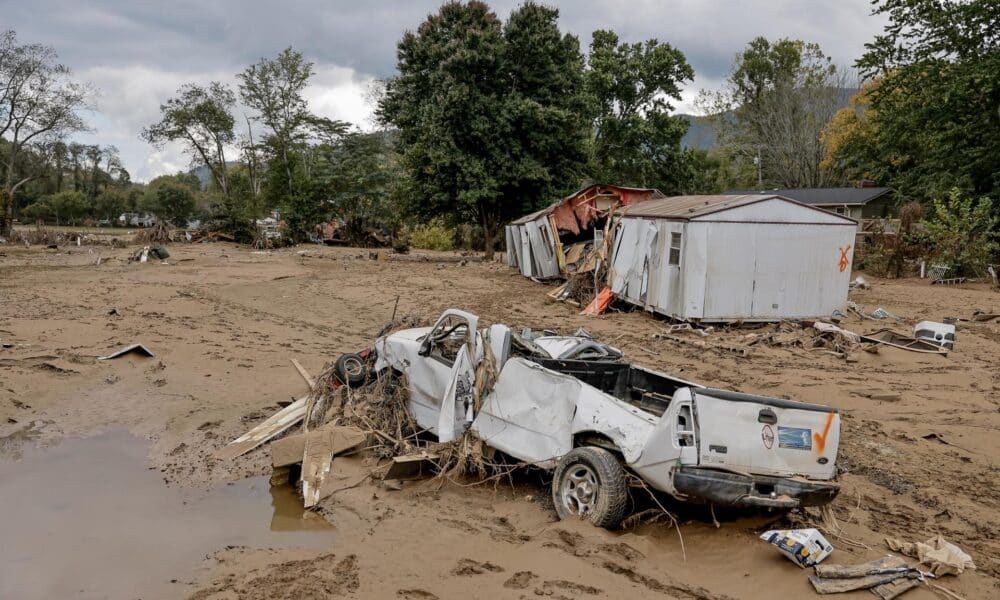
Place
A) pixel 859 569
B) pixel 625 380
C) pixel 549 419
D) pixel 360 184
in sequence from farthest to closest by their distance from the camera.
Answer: pixel 360 184 → pixel 625 380 → pixel 549 419 → pixel 859 569

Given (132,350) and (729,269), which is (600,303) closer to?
(729,269)

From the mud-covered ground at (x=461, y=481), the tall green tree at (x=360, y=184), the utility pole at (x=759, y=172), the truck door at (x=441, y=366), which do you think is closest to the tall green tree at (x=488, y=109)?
the tall green tree at (x=360, y=184)

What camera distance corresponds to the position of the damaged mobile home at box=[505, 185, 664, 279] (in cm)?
2248

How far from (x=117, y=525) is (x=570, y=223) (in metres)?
19.0

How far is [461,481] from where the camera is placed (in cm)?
627

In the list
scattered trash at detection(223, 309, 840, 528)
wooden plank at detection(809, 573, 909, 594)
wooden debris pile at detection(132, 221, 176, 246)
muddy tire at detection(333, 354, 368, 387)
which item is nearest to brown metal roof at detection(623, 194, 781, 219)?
scattered trash at detection(223, 309, 840, 528)

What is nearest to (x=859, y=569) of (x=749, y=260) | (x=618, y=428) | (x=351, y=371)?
(x=618, y=428)

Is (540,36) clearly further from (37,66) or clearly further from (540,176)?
(37,66)

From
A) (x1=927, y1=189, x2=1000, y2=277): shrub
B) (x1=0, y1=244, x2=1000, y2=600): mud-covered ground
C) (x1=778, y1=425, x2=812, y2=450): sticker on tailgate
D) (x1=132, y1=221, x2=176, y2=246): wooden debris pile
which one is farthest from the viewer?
(x1=132, y1=221, x2=176, y2=246): wooden debris pile

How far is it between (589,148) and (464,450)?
88.1ft

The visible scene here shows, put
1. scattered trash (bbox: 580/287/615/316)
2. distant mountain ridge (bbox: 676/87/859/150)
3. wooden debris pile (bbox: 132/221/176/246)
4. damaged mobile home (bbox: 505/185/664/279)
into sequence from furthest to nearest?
distant mountain ridge (bbox: 676/87/859/150)
wooden debris pile (bbox: 132/221/176/246)
damaged mobile home (bbox: 505/185/664/279)
scattered trash (bbox: 580/287/615/316)

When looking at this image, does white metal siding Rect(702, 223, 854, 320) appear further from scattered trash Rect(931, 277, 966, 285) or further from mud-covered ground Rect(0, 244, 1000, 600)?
scattered trash Rect(931, 277, 966, 285)

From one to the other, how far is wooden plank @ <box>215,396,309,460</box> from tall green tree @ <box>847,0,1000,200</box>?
27755 millimetres

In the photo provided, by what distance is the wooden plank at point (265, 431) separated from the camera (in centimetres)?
719
